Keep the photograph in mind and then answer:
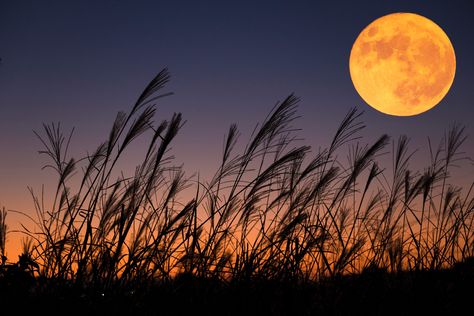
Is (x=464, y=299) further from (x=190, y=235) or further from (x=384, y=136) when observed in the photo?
(x=190, y=235)

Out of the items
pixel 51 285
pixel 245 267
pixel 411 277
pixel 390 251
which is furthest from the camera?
pixel 390 251

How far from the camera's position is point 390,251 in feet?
12.0

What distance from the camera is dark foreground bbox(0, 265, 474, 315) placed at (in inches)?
86.8

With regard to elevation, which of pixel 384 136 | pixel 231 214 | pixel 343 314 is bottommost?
pixel 343 314

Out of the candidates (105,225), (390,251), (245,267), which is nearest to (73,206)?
(105,225)

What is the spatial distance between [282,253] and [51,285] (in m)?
1.26

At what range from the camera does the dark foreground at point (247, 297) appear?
221 centimetres

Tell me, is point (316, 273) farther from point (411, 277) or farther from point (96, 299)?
point (96, 299)

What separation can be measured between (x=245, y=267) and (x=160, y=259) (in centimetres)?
52

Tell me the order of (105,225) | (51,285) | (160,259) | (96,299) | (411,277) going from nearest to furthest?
(96,299) → (51,285) → (160,259) → (105,225) → (411,277)

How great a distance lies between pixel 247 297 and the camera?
2.36 metres

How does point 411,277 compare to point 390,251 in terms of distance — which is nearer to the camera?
point 411,277

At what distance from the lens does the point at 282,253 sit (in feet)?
9.18

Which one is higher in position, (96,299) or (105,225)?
(105,225)
